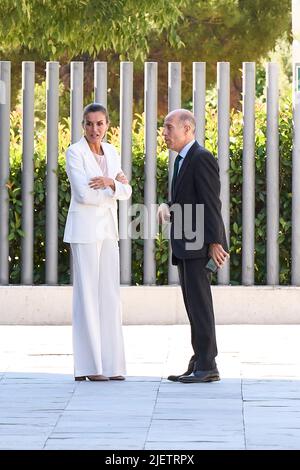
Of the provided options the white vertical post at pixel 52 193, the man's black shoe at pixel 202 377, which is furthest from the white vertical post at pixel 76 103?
the man's black shoe at pixel 202 377

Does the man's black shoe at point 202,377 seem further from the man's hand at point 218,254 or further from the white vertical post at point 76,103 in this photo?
the white vertical post at point 76,103

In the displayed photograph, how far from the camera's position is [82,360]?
10227mm

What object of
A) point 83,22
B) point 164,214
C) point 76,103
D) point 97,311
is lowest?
point 97,311

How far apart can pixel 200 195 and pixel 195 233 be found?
28 centimetres

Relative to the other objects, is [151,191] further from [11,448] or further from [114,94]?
[114,94]

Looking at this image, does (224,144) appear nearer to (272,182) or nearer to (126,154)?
(272,182)

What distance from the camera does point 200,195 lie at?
33.0ft

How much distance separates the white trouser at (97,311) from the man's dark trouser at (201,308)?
539 mm

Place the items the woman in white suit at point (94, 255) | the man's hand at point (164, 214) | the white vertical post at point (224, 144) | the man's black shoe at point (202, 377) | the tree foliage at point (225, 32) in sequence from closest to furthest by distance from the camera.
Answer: the man's hand at point (164, 214) < the man's black shoe at point (202, 377) < the woman in white suit at point (94, 255) < the white vertical post at point (224, 144) < the tree foliage at point (225, 32)

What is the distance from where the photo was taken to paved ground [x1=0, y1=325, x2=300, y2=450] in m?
7.87

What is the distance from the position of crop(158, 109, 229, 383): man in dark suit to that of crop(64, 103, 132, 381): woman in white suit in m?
0.44

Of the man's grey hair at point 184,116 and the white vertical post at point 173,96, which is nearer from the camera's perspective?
the man's grey hair at point 184,116

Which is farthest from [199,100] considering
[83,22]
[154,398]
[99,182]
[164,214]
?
[154,398]

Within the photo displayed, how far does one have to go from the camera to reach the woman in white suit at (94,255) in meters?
Answer: 10.2
